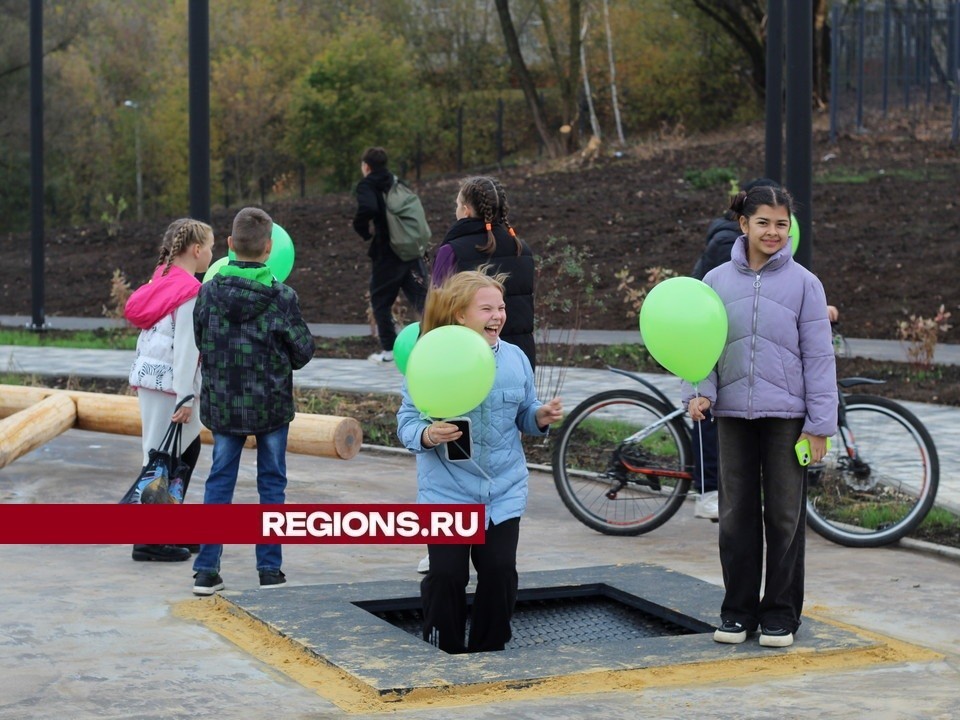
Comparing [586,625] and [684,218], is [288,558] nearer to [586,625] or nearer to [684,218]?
[586,625]

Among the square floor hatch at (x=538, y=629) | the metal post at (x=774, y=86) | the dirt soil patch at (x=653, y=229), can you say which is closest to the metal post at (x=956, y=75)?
the dirt soil patch at (x=653, y=229)

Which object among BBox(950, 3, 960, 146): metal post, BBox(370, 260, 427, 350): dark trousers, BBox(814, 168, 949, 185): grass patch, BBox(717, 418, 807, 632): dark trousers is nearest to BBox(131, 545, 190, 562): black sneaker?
BBox(717, 418, 807, 632): dark trousers

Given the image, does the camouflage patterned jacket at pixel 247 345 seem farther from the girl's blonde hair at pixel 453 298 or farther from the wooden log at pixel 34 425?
the wooden log at pixel 34 425

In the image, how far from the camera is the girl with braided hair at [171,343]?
7.27 metres

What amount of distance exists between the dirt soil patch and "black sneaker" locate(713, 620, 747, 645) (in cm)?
1122

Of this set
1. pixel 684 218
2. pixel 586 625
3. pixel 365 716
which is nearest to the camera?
pixel 365 716

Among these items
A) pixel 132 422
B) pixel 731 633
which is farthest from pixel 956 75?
pixel 731 633

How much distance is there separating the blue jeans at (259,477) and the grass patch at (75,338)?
9.79 metres

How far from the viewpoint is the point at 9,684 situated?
5.21m

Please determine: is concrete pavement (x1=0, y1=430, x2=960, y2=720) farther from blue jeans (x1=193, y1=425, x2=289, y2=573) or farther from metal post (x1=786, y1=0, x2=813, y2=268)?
metal post (x1=786, y1=0, x2=813, y2=268)

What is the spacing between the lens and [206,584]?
667cm

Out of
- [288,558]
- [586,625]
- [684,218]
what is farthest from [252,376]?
[684,218]

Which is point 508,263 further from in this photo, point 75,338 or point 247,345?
point 75,338

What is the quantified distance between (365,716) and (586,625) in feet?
5.86
